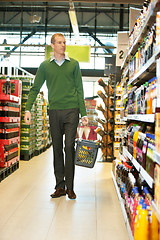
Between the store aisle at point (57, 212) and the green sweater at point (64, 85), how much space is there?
1048 millimetres

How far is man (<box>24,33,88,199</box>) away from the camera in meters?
3.52

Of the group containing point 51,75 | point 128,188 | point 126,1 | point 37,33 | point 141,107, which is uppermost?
point 37,33

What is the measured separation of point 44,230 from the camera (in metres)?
2.49

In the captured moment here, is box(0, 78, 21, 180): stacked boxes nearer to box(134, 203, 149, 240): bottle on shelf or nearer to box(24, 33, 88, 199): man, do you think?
box(24, 33, 88, 199): man

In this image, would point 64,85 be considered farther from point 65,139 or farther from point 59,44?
point 65,139

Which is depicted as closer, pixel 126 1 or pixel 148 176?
pixel 148 176

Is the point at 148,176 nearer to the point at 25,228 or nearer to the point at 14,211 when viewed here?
the point at 25,228

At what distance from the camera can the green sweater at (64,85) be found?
3.54 metres

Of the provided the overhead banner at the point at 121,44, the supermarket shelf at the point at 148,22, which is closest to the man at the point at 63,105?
the supermarket shelf at the point at 148,22

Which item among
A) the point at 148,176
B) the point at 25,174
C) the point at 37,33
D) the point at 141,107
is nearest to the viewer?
the point at 148,176

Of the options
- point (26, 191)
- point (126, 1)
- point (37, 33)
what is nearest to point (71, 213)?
point (26, 191)

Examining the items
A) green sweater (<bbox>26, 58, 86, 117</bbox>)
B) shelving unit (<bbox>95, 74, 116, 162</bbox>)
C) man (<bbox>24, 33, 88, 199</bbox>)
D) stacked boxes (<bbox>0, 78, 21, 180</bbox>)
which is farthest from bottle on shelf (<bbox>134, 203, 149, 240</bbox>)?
shelving unit (<bbox>95, 74, 116, 162</bbox>)

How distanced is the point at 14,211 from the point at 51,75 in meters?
1.59

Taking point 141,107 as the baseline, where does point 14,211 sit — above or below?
below
